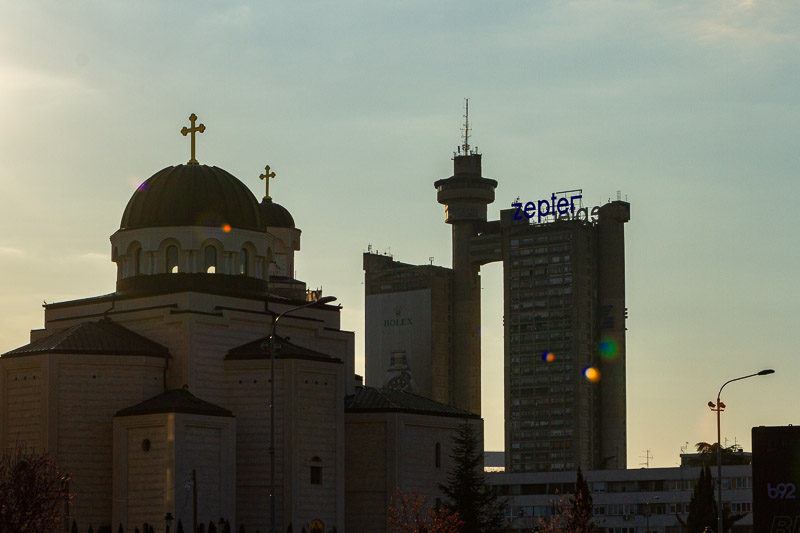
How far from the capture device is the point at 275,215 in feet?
323

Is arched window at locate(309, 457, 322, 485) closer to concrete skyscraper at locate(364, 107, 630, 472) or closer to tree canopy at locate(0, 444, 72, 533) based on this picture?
tree canopy at locate(0, 444, 72, 533)

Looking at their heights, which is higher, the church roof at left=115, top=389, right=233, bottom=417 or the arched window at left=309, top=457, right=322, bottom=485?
the church roof at left=115, top=389, right=233, bottom=417

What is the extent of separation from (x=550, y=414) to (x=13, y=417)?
13035cm

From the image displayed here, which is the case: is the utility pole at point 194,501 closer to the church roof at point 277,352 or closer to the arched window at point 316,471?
the arched window at point 316,471

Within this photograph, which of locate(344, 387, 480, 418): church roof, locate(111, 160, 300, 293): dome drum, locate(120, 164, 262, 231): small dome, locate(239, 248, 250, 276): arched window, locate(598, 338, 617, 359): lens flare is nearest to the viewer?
locate(111, 160, 300, 293): dome drum

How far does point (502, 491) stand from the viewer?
144m

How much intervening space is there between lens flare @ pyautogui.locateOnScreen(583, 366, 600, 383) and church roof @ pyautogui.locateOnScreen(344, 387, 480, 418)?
111 metres

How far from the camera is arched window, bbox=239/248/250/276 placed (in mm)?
77438

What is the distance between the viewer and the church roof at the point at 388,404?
3066 inches

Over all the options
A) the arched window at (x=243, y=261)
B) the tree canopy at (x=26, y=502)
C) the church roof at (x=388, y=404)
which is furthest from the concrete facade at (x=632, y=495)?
the tree canopy at (x=26, y=502)

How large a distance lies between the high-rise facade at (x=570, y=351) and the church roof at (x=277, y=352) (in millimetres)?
121336

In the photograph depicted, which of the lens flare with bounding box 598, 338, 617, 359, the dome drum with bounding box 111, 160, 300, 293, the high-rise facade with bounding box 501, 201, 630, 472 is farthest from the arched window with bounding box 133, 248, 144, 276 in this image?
the lens flare with bounding box 598, 338, 617, 359

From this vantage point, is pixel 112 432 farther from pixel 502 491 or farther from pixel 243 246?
pixel 502 491

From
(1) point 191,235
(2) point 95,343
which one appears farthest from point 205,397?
(1) point 191,235
